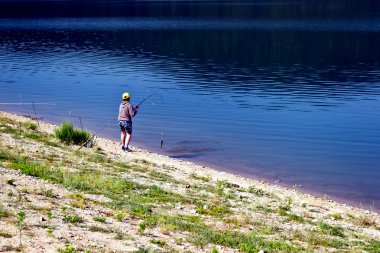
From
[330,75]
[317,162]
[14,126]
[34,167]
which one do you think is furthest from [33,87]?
[34,167]

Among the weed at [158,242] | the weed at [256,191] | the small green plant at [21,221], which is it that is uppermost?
the small green plant at [21,221]

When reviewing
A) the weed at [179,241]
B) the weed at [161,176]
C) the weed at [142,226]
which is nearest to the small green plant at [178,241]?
the weed at [179,241]

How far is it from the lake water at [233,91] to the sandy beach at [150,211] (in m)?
4.17

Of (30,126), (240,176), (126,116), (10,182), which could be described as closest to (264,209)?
(10,182)

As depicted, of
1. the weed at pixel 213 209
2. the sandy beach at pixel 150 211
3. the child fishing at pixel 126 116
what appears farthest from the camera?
the child fishing at pixel 126 116

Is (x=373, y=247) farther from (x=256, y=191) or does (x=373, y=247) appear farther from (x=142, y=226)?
(x=256, y=191)

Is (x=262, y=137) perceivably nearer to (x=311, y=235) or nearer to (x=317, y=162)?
(x=317, y=162)

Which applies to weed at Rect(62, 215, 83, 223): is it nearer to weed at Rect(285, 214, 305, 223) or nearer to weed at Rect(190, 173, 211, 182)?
weed at Rect(285, 214, 305, 223)

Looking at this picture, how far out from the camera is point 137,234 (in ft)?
37.4

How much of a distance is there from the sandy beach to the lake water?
4.17 m

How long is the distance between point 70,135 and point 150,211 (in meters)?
10.5

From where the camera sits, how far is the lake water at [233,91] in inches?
1004

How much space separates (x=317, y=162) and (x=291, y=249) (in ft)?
45.2

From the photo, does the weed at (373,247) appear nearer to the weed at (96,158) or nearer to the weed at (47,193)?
the weed at (47,193)
